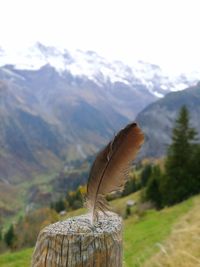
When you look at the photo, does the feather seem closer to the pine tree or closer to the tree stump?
the tree stump

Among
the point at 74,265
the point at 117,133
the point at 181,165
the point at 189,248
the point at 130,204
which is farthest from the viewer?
the point at 130,204

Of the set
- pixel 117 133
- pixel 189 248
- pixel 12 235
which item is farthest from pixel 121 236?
Answer: pixel 12 235

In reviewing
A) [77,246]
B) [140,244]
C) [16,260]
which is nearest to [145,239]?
[140,244]

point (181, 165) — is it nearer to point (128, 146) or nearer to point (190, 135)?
point (190, 135)

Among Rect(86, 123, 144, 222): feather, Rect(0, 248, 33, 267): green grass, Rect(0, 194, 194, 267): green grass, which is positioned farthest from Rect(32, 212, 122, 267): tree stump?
Rect(0, 248, 33, 267): green grass

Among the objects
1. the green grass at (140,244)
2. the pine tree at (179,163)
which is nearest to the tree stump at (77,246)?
the green grass at (140,244)

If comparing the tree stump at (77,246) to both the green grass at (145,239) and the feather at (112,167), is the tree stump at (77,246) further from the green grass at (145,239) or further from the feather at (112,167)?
the green grass at (145,239)
